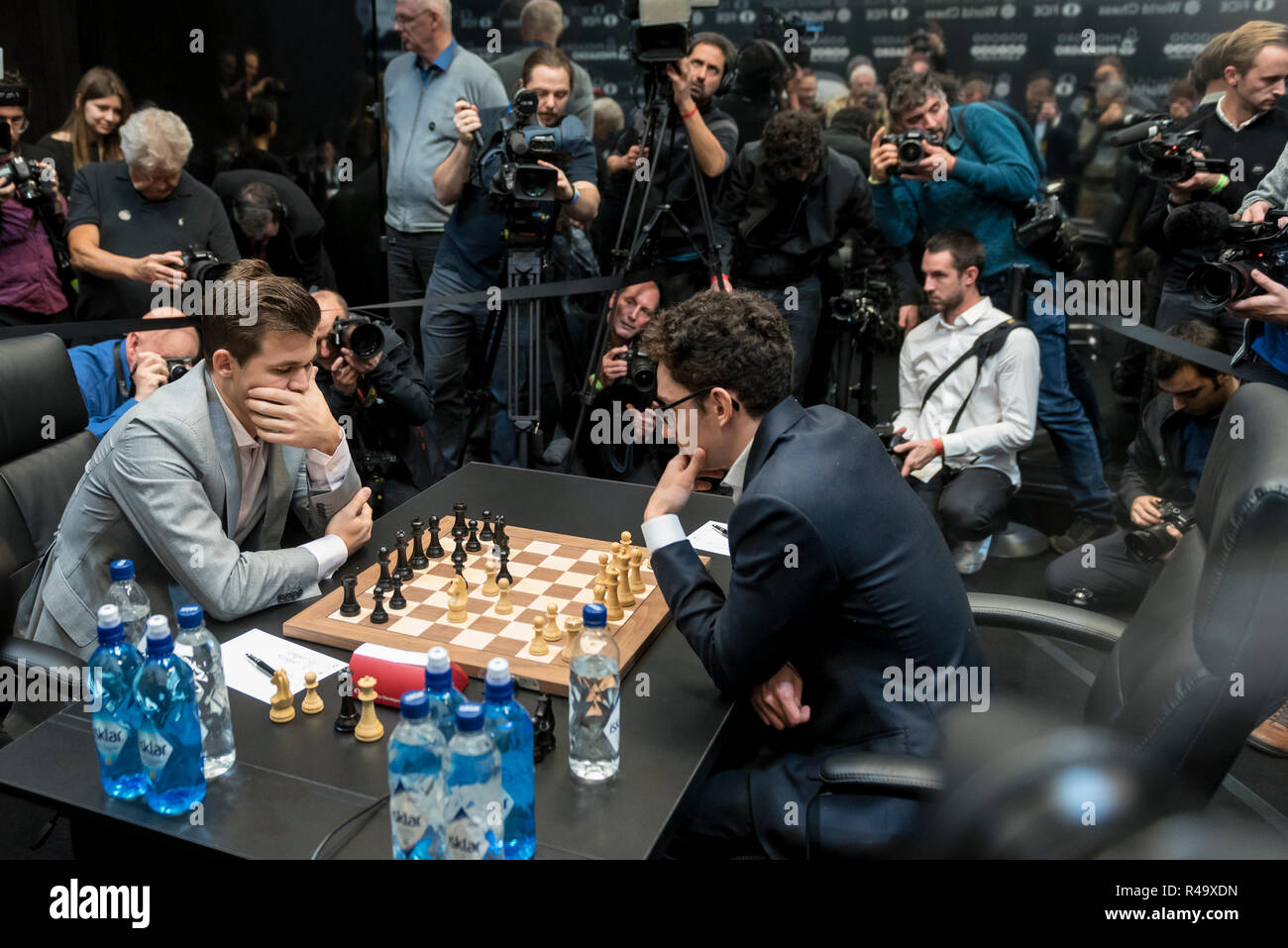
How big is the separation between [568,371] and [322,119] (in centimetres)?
228

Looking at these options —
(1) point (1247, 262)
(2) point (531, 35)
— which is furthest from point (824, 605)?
(2) point (531, 35)

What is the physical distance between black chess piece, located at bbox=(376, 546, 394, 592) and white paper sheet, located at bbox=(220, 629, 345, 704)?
0.60 feet

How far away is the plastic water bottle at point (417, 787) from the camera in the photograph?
118cm

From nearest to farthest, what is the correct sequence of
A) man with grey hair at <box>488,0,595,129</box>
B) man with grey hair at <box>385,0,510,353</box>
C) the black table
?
the black table < man with grey hair at <box>385,0,510,353</box> < man with grey hair at <box>488,0,595,129</box>

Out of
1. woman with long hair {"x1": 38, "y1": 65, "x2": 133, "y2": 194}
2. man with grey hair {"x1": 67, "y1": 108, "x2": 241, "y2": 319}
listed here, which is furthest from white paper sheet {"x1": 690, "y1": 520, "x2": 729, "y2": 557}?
woman with long hair {"x1": 38, "y1": 65, "x2": 133, "y2": 194}

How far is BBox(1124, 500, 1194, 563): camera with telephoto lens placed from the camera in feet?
8.50

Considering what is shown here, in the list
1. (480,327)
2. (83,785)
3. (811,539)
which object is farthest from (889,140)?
(83,785)

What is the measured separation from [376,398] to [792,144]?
183 centimetres

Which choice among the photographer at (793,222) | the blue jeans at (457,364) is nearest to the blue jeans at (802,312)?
the photographer at (793,222)

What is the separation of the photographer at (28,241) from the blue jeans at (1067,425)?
3.63 metres

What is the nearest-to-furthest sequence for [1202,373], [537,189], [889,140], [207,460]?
[207,460], [1202,373], [537,189], [889,140]

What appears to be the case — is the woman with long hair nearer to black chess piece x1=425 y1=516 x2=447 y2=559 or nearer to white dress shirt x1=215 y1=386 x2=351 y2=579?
white dress shirt x1=215 y1=386 x2=351 y2=579

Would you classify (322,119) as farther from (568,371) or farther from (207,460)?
(207,460)
